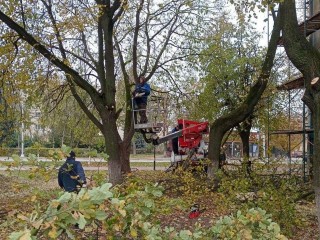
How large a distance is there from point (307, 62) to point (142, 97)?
8480 millimetres

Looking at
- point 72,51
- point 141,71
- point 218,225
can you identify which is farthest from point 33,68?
point 218,225

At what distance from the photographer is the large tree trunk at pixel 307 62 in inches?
258

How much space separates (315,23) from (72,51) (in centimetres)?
933

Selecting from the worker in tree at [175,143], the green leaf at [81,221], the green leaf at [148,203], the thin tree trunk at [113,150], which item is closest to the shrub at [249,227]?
the green leaf at [148,203]

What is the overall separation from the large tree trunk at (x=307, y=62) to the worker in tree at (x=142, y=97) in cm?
790

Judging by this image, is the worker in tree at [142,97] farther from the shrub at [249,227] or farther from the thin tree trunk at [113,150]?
the shrub at [249,227]

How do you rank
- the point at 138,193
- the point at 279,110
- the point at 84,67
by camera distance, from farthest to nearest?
the point at 279,110 → the point at 84,67 → the point at 138,193

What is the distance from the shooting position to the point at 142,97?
48.4 ft

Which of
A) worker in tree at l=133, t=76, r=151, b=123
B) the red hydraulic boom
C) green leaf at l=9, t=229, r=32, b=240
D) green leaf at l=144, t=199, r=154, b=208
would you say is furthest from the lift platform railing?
green leaf at l=9, t=229, r=32, b=240

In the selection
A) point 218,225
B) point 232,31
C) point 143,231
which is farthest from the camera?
point 232,31

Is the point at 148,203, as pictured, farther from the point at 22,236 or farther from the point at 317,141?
the point at 317,141

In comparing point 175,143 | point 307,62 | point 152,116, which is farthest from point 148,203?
point 175,143

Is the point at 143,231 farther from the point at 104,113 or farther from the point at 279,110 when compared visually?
the point at 279,110

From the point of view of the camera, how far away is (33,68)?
1546 centimetres
